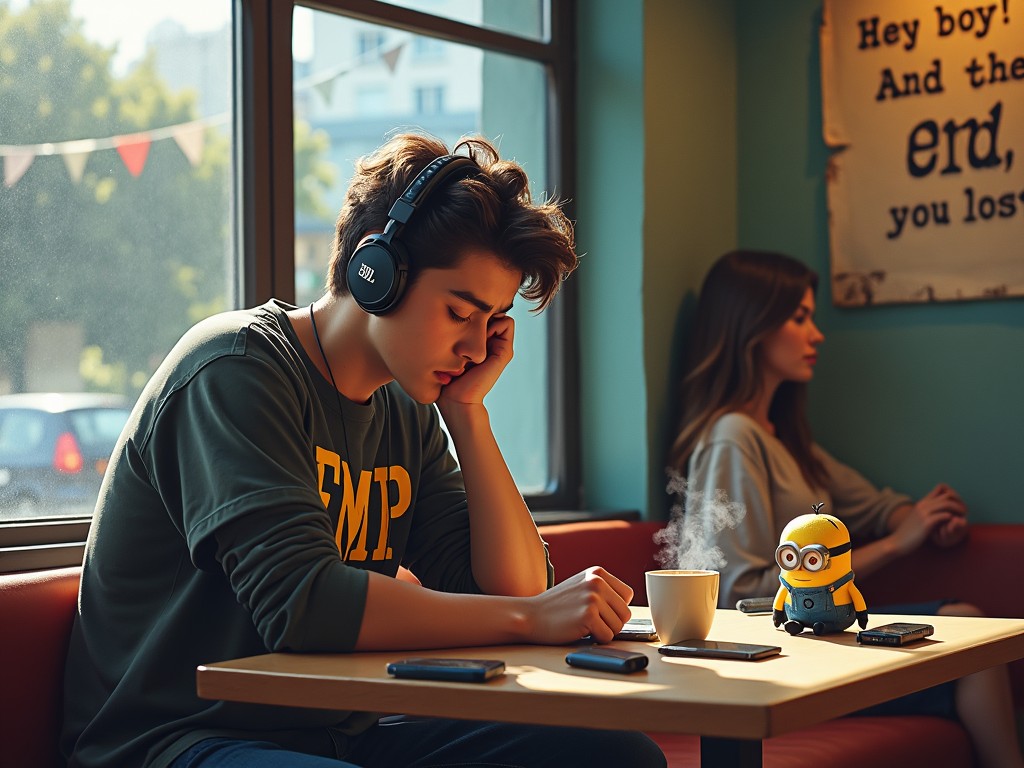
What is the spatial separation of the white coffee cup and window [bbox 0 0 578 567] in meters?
1.23

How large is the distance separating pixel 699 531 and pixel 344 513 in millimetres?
1453

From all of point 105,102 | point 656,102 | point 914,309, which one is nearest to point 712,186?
point 656,102

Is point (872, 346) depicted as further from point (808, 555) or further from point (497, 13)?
point (808, 555)

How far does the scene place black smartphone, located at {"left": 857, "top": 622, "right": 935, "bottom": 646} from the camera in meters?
1.54

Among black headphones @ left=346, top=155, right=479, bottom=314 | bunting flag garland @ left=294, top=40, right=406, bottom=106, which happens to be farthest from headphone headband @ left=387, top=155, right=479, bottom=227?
bunting flag garland @ left=294, top=40, right=406, bottom=106

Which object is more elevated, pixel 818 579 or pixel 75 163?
pixel 75 163

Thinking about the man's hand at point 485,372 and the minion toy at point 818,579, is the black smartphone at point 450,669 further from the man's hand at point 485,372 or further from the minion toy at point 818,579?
the man's hand at point 485,372

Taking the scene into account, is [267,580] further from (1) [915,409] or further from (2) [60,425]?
(1) [915,409]

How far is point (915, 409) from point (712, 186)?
0.87 m

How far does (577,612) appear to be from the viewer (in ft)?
5.08

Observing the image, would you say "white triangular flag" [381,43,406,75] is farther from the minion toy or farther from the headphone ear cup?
the minion toy

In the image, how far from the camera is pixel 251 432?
1585mm

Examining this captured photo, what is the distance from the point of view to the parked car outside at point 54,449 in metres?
2.28

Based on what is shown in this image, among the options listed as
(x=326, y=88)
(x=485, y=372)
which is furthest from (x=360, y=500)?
(x=326, y=88)
